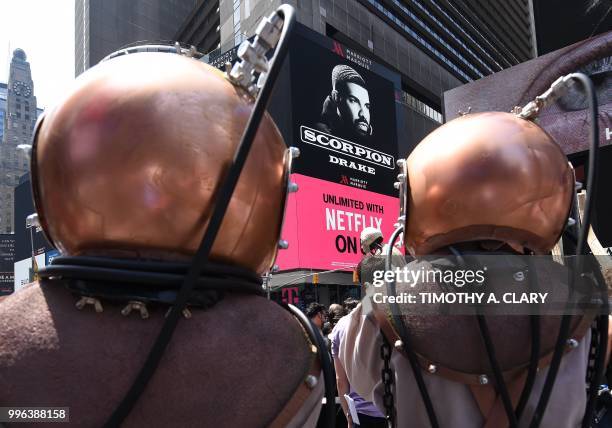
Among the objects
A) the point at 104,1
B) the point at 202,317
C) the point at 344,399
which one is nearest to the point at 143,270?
the point at 202,317

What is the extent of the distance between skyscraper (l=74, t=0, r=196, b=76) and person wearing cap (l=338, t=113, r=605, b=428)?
33353 mm

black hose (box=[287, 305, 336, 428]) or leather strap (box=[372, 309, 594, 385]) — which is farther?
leather strap (box=[372, 309, 594, 385])

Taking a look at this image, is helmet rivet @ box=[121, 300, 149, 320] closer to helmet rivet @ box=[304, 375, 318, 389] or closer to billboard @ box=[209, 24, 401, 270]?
helmet rivet @ box=[304, 375, 318, 389]

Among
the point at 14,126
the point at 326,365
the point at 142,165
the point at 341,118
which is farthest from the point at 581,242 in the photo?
the point at 14,126

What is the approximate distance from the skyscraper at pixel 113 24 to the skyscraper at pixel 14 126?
1904 centimetres

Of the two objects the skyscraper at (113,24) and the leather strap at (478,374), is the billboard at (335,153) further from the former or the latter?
the skyscraper at (113,24)

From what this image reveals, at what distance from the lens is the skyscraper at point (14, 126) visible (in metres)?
53.1

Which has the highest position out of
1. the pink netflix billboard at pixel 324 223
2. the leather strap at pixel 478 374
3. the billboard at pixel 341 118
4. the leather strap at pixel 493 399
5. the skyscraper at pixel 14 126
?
the skyscraper at pixel 14 126

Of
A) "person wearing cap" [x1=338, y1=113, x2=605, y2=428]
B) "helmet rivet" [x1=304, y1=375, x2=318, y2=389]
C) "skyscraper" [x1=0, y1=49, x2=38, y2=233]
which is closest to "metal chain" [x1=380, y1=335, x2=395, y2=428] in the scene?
"person wearing cap" [x1=338, y1=113, x2=605, y2=428]

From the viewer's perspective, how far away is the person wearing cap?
59.4 inches

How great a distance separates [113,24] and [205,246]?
132 ft

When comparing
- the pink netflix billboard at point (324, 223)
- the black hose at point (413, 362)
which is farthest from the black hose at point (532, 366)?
the pink netflix billboard at point (324, 223)

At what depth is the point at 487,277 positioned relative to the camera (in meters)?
1.56

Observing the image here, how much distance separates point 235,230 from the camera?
3.48 ft
